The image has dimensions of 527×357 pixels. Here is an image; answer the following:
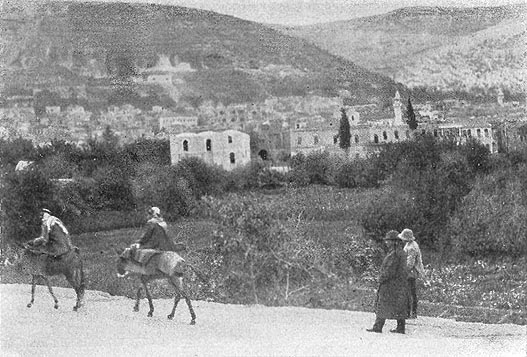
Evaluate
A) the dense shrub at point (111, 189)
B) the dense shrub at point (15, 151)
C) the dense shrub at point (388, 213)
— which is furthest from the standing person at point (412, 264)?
the dense shrub at point (15, 151)

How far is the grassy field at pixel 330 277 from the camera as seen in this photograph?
10.1 m

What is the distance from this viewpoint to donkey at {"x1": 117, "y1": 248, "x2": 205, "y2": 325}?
8.84 metres

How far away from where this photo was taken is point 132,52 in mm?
10367

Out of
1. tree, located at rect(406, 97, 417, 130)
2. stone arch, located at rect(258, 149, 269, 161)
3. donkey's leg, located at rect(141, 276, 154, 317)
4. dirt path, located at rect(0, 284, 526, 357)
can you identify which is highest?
tree, located at rect(406, 97, 417, 130)

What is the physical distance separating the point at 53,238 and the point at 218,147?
2052 millimetres

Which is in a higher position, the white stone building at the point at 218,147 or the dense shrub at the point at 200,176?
the white stone building at the point at 218,147

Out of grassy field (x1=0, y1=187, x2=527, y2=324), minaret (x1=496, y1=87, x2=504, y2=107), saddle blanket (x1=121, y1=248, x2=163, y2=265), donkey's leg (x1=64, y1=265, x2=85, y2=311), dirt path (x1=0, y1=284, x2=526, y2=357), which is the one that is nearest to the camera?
dirt path (x1=0, y1=284, x2=526, y2=357)

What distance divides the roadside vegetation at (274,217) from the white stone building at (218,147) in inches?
4.4

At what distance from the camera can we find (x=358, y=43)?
10.7 m

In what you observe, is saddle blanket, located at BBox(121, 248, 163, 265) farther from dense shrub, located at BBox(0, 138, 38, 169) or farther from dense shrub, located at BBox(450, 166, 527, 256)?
dense shrub, located at BBox(450, 166, 527, 256)

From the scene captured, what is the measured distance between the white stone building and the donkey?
5.21 ft

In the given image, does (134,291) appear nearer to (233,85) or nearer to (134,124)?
(134,124)

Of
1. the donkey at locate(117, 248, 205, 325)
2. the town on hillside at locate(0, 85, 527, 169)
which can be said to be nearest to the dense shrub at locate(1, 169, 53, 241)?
the town on hillside at locate(0, 85, 527, 169)

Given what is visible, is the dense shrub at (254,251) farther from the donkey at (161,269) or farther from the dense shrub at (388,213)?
the donkey at (161,269)
